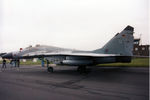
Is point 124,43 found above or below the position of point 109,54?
above

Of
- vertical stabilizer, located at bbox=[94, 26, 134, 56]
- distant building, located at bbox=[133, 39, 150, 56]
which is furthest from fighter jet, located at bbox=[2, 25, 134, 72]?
distant building, located at bbox=[133, 39, 150, 56]

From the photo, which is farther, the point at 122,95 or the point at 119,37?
the point at 119,37

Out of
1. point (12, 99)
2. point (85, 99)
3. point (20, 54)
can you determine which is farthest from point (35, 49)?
point (85, 99)

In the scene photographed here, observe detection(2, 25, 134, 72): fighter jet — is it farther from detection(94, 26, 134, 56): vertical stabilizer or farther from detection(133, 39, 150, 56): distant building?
detection(133, 39, 150, 56): distant building

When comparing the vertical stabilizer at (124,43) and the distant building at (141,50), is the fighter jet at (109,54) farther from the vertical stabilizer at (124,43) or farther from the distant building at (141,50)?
the distant building at (141,50)

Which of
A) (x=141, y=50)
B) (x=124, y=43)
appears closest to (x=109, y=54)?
(x=124, y=43)

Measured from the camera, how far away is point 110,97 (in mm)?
4402

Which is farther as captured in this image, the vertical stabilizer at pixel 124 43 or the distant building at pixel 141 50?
the distant building at pixel 141 50

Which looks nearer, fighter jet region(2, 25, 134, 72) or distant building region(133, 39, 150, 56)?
fighter jet region(2, 25, 134, 72)

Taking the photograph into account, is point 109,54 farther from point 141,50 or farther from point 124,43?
point 141,50

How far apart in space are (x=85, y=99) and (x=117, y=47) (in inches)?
285

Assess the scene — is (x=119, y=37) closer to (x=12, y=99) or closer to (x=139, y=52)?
(x=12, y=99)

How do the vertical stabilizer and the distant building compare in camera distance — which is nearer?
the vertical stabilizer

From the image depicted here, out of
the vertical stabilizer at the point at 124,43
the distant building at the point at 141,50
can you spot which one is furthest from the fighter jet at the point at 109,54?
the distant building at the point at 141,50
